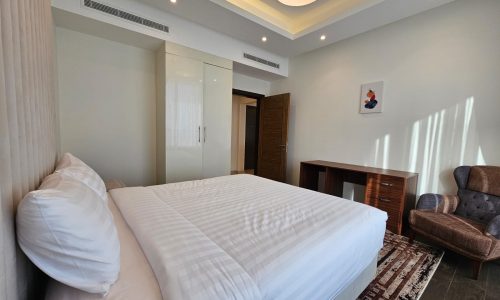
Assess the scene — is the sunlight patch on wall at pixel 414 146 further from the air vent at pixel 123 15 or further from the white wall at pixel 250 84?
the air vent at pixel 123 15

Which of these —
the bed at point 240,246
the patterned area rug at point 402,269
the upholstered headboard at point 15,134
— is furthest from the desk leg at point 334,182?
the upholstered headboard at point 15,134

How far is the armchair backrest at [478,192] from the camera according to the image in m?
2.10

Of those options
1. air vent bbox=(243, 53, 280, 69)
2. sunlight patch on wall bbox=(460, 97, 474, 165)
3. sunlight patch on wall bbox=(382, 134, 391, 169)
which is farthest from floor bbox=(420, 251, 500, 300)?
air vent bbox=(243, 53, 280, 69)

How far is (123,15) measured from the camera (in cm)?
247

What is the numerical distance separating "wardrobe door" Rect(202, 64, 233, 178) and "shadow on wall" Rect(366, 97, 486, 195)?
2.57 m

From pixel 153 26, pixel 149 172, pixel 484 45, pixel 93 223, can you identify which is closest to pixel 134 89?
pixel 153 26

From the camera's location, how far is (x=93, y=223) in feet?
2.52

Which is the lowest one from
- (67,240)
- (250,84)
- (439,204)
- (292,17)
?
(439,204)

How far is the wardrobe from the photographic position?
114 inches

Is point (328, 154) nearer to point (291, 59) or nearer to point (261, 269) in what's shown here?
point (291, 59)

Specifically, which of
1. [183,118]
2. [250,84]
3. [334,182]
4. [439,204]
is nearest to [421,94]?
[439,204]

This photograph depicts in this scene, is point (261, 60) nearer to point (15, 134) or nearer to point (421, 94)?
point (421, 94)

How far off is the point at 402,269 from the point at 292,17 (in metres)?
3.58

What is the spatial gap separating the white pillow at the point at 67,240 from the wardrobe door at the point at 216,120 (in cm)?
254
